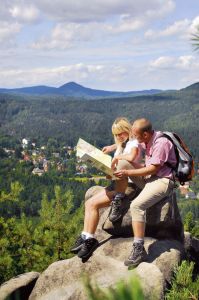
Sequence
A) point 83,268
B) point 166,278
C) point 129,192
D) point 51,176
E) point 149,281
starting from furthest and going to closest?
point 51,176, point 129,192, point 83,268, point 166,278, point 149,281

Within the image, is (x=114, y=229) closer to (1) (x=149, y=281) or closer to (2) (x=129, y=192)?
(2) (x=129, y=192)

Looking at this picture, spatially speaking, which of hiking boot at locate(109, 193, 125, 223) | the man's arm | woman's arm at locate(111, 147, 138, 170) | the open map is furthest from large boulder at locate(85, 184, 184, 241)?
the open map

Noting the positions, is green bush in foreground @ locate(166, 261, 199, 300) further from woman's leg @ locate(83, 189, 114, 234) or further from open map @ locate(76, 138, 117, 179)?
woman's leg @ locate(83, 189, 114, 234)

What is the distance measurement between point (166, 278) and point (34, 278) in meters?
2.84

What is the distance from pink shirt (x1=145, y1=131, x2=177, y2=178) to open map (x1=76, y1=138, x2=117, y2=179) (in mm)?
709

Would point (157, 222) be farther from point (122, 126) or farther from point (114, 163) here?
point (122, 126)

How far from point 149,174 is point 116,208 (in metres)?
1.22

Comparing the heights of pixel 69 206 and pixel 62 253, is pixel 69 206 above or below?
above

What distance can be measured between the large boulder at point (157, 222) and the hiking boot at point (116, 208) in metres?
0.21

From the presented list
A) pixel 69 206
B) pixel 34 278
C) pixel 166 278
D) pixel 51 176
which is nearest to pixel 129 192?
pixel 166 278

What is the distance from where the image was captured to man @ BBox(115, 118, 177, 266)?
746cm

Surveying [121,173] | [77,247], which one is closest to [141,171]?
[121,173]

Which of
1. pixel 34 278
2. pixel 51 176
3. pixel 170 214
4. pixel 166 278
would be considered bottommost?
pixel 51 176

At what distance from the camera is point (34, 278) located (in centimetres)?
873
